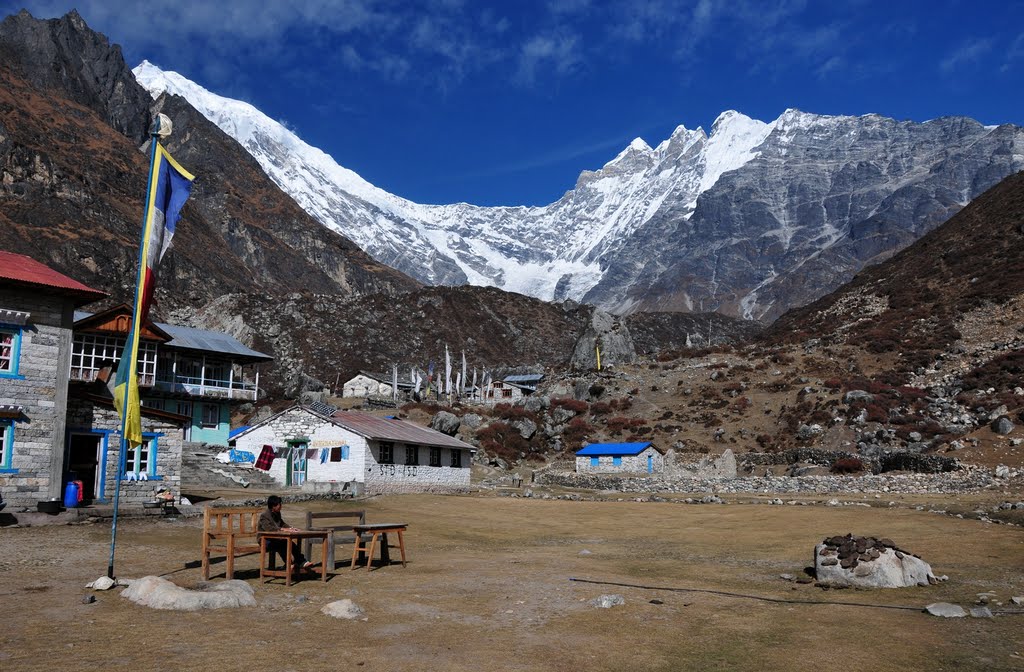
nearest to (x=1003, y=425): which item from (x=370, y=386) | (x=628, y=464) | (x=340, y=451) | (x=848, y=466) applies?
(x=848, y=466)

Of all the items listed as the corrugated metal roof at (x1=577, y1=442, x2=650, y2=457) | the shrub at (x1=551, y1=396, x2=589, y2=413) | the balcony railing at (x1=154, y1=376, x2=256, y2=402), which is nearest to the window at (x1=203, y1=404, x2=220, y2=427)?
the balcony railing at (x1=154, y1=376, x2=256, y2=402)

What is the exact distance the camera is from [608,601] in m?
11.8

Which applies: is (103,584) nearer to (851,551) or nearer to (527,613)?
(527,613)

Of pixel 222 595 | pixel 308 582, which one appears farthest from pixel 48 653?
pixel 308 582

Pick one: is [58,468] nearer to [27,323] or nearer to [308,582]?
[27,323]

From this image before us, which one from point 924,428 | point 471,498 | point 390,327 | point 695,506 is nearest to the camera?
point 695,506

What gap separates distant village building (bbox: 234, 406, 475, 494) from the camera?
125ft

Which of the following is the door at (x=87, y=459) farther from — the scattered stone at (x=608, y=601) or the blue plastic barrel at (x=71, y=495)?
the scattered stone at (x=608, y=601)

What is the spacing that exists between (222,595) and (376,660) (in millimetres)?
3514

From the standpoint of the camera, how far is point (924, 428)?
5166 cm

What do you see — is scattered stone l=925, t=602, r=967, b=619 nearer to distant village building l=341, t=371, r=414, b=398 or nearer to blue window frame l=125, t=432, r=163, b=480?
blue window frame l=125, t=432, r=163, b=480

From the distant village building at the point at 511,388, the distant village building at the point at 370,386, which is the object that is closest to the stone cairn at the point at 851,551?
the distant village building at the point at 511,388

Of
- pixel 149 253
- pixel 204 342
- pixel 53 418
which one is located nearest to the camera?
pixel 149 253

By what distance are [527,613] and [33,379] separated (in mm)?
17841
